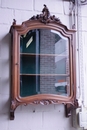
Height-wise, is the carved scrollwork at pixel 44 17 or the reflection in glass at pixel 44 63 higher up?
the carved scrollwork at pixel 44 17

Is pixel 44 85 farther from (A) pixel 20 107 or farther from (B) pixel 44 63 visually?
(A) pixel 20 107

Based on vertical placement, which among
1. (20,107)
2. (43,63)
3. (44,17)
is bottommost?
(20,107)

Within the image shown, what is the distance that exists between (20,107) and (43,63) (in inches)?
17.8

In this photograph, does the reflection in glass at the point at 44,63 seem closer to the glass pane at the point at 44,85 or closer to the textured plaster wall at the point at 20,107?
the glass pane at the point at 44,85

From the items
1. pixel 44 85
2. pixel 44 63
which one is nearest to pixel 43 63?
pixel 44 63

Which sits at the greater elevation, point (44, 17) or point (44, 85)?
point (44, 17)

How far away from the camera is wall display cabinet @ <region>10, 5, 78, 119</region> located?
66.4 inches

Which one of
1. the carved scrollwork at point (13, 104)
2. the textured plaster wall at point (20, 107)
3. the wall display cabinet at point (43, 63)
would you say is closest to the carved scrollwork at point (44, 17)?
the wall display cabinet at point (43, 63)

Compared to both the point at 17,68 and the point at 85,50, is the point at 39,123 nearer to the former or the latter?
the point at 17,68

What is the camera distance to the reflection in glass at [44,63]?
1733mm

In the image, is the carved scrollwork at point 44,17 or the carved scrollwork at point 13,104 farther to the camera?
the carved scrollwork at point 44,17

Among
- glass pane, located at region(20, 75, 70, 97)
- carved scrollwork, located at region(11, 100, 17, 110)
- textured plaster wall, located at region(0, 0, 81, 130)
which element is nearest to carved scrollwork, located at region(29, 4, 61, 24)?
textured plaster wall, located at region(0, 0, 81, 130)

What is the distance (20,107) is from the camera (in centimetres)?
180

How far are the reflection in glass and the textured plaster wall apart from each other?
0.59 ft
